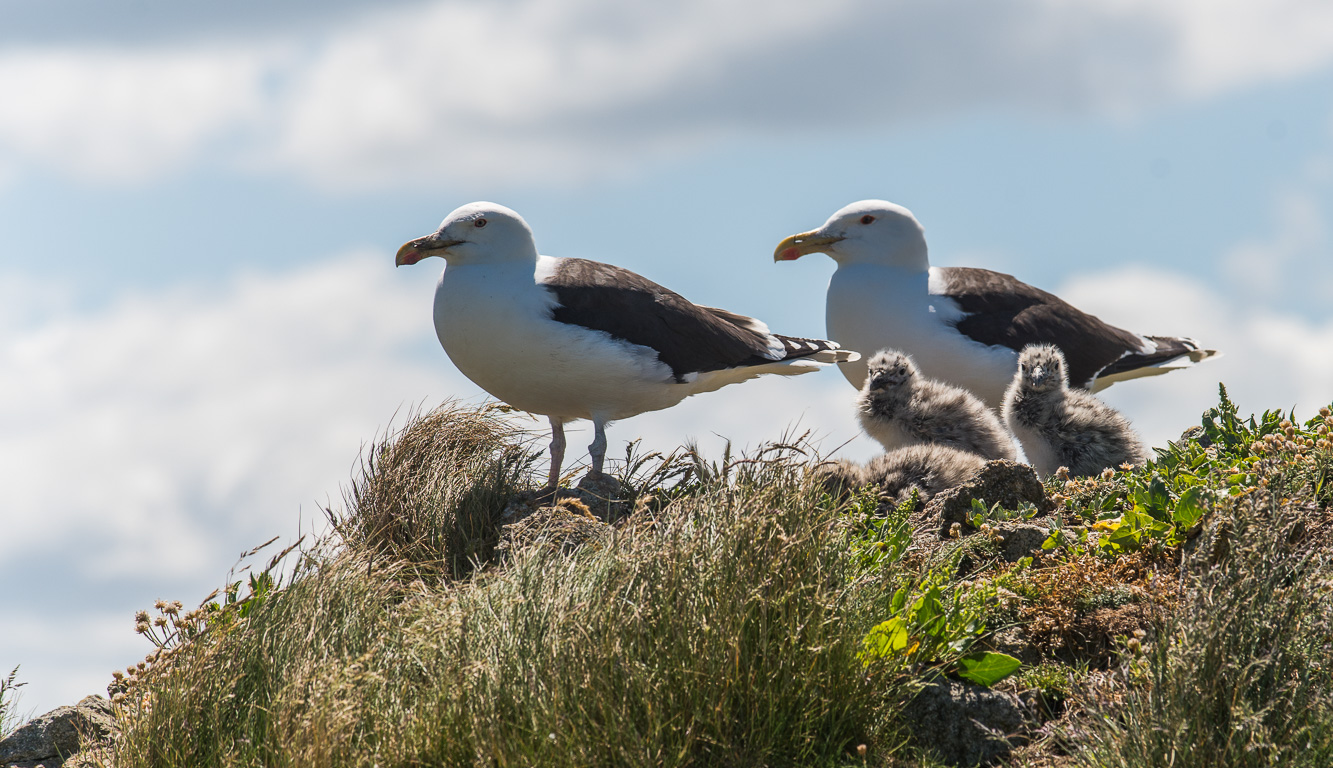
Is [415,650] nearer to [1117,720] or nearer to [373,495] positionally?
[1117,720]

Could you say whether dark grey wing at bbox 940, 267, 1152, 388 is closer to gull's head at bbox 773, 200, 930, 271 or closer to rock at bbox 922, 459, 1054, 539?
gull's head at bbox 773, 200, 930, 271

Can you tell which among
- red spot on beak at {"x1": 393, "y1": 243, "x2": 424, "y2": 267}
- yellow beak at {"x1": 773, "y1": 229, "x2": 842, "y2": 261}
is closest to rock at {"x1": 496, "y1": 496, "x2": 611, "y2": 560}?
red spot on beak at {"x1": 393, "y1": 243, "x2": 424, "y2": 267}

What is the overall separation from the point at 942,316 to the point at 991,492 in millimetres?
4391

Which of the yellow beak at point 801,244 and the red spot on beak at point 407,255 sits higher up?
the yellow beak at point 801,244

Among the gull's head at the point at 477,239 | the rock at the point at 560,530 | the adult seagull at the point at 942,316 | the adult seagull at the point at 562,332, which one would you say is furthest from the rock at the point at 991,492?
the gull's head at the point at 477,239

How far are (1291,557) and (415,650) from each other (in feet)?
11.7

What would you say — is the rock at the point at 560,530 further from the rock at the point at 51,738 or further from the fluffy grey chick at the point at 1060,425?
the fluffy grey chick at the point at 1060,425

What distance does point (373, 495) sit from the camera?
9055mm

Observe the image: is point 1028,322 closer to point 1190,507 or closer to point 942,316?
point 942,316

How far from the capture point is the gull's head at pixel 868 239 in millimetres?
12297

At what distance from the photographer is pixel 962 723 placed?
17.6 ft

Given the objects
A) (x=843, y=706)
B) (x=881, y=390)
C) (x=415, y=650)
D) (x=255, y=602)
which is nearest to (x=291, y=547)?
(x=255, y=602)

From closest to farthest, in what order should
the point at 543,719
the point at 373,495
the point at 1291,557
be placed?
the point at 543,719 < the point at 1291,557 < the point at 373,495

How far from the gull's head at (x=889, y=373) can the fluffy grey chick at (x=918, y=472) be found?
126 centimetres
